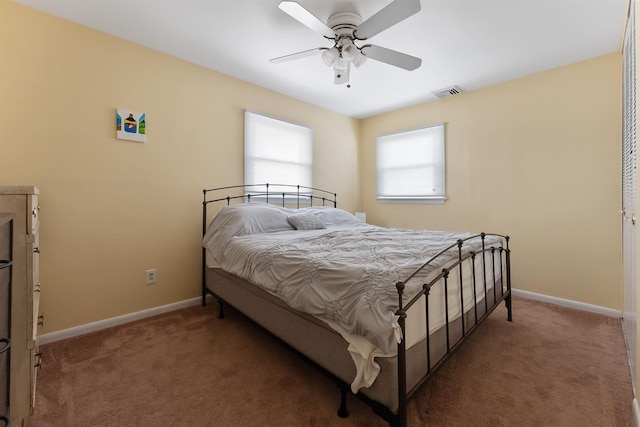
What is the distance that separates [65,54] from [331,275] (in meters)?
2.65

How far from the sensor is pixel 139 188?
2488mm

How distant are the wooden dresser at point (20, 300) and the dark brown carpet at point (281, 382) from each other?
43 centimetres

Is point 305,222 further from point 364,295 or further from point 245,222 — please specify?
point 364,295

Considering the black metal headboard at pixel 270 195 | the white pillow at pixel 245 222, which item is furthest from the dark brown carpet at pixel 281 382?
the black metal headboard at pixel 270 195

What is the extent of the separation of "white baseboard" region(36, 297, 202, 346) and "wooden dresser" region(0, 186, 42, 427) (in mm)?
1185

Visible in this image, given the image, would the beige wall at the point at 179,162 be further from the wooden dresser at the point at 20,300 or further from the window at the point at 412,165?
the wooden dresser at the point at 20,300

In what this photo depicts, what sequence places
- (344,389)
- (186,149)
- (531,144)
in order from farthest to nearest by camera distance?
(531,144), (186,149), (344,389)

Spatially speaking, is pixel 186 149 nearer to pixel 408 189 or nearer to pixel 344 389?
pixel 344 389

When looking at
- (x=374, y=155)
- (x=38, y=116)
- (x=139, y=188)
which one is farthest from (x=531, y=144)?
(x=38, y=116)

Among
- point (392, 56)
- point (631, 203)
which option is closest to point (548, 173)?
point (631, 203)

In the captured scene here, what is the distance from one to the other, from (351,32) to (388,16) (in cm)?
39

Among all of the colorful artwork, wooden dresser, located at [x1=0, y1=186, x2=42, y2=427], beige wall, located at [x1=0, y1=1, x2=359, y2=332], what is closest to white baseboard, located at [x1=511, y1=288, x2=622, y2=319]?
beige wall, located at [x1=0, y1=1, x2=359, y2=332]

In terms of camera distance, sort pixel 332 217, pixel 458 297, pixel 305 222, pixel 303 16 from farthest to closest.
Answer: pixel 332 217 → pixel 305 222 → pixel 303 16 → pixel 458 297

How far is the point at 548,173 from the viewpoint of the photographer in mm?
2893
